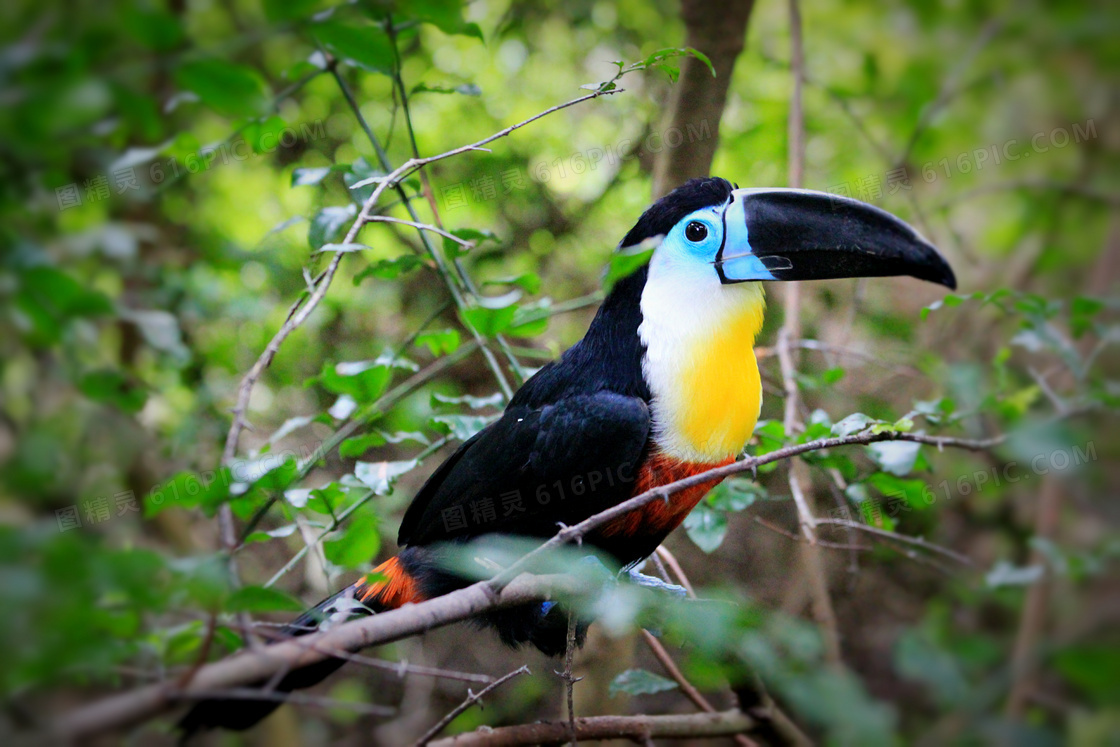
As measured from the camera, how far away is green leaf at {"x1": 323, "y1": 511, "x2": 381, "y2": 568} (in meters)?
1.63

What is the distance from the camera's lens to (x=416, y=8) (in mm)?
1447

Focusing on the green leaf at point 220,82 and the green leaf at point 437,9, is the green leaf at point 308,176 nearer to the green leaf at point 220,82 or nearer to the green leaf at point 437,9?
the green leaf at point 437,9

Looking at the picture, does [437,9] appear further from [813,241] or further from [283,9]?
[813,241]

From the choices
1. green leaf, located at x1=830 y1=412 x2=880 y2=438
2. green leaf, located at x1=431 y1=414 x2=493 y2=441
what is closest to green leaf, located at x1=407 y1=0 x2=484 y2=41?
green leaf, located at x1=431 y1=414 x2=493 y2=441

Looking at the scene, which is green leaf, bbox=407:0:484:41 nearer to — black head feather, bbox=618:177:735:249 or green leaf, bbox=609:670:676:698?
black head feather, bbox=618:177:735:249

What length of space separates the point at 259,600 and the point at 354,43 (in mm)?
952

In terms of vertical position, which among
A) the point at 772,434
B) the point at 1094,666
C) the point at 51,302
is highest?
the point at 51,302

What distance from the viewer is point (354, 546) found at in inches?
65.1

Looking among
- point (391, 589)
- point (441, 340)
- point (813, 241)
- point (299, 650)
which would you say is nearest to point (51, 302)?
point (299, 650)

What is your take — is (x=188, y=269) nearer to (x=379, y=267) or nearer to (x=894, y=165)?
(x=379, y=267)

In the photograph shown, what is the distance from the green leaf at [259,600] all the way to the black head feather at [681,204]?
1.58 m

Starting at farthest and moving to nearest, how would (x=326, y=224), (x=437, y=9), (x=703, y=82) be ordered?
(x=703, y=82) < (x=326, y=224) < (x=437, y=9)

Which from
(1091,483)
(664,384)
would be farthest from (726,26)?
(1091,483)

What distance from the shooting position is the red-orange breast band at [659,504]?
2170mm
